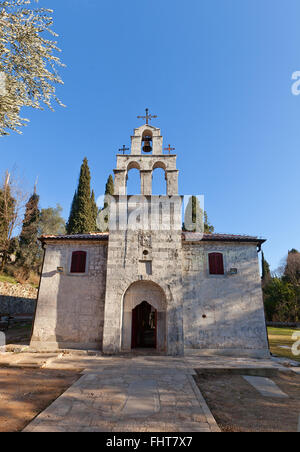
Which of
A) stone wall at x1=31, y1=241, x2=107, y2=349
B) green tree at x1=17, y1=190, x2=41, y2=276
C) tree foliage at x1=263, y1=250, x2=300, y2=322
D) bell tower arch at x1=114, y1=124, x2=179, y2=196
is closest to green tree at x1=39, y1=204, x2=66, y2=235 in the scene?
green tree at x1=17, y1=190, x2=41, y2=276

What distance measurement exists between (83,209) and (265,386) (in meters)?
27.2

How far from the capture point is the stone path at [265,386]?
6.62 metres

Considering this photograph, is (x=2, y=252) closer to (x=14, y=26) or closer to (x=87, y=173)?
(x=87, y=173)

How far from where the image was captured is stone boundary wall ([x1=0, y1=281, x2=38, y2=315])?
71.7ft

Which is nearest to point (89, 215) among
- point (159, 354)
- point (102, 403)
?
point (159, 354)

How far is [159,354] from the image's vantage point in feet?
35.9

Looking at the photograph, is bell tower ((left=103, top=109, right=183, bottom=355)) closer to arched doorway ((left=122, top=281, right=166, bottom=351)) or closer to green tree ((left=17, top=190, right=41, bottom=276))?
arched doorway ((left=122, top=281, right=166, bottom=351))

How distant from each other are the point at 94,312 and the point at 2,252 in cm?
2158

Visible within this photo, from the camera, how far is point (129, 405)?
5.46 meters

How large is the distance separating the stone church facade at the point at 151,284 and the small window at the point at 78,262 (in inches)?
2.3

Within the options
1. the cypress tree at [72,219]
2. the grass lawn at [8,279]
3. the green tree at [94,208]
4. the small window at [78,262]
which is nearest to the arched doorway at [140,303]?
the small window at [78,262]

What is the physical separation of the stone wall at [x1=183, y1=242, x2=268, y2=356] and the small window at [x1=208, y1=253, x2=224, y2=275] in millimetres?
217

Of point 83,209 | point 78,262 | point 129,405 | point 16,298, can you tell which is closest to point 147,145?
point 78,262

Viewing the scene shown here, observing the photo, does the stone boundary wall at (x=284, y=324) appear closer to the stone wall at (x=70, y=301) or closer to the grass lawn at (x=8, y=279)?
the stone wall at (x=70, y=301)
